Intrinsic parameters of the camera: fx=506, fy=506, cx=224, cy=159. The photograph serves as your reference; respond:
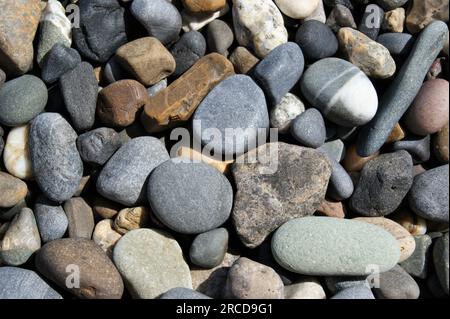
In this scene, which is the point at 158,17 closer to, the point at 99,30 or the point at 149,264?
the point at 99,30

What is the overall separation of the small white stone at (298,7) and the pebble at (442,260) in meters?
1.07

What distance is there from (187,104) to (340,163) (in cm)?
71

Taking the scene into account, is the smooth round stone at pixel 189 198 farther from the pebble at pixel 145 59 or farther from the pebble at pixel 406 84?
the pebble at pixel 406 84

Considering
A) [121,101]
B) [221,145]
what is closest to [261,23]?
[221,145]

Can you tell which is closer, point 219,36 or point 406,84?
point 406,84

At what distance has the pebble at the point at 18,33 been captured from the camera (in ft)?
6.83

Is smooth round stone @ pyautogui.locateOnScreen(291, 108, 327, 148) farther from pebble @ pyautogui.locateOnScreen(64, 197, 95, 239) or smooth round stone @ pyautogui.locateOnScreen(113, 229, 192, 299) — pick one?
pebble @ pyautogui.locateOnScreen(64, 197, 95, 239)

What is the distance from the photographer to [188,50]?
85.6 inches

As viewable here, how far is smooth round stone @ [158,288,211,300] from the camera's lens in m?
1.83

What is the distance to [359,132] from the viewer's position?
2182 millimetres

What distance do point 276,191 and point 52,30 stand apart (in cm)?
116

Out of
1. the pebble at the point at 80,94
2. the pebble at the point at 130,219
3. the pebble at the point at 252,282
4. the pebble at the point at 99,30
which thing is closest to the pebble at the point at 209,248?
the pebble at the point at 252,282

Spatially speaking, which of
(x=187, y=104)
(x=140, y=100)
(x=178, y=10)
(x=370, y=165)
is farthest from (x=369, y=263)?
(x=178, y=10)

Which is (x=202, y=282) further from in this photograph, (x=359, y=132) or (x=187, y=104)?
(x=359, y=132)
